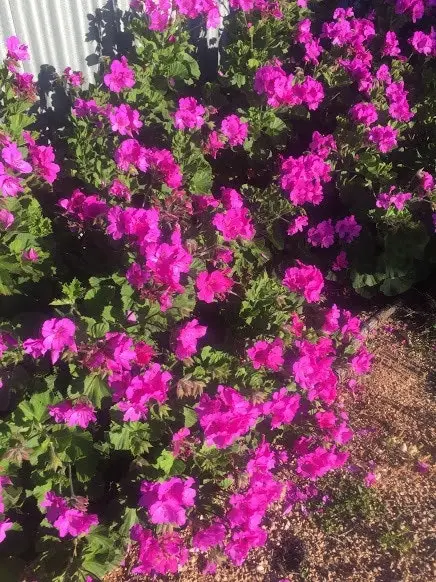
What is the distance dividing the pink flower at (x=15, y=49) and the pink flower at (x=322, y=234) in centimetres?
185

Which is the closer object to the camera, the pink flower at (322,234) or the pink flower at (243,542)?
the pink flower at (243,542)

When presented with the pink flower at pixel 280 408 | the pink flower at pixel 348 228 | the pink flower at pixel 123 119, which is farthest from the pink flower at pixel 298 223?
the pink flower at pixel 280 408

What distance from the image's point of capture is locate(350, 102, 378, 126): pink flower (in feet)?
10.3

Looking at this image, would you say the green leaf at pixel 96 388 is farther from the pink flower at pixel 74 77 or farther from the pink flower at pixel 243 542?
the pink flower at pixel 74 77

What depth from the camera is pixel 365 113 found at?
3.14 meters

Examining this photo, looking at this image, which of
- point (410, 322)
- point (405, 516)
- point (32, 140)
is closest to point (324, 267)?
point (410, 322)

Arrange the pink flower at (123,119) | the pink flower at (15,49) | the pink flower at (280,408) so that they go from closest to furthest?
the pink flower at (280,408) → the pink flower at (123,119) → the pink flower at (15,49)

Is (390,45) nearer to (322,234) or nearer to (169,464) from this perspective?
(322,234)

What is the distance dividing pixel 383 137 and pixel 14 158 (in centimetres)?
196

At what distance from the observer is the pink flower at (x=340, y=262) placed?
3381 mm

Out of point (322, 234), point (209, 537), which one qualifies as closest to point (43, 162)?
point (322, 234)

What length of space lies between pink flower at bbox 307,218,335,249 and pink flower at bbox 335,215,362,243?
0.05 metres

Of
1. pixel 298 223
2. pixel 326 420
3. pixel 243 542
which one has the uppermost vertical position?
pixel 298 223

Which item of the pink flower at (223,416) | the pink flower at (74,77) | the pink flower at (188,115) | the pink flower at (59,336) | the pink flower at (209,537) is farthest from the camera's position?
the pink flower at (74,77)
